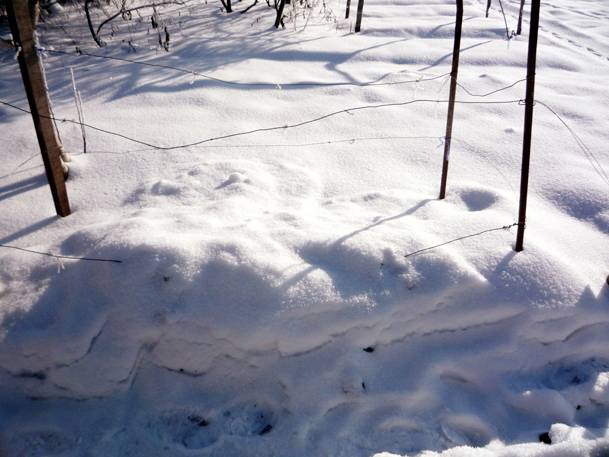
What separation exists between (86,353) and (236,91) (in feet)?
8.72

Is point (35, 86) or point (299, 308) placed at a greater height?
point (35, 86)

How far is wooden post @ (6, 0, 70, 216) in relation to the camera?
1.97 meters

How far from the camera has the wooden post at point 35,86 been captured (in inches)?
77.7

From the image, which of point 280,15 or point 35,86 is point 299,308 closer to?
point 35,86

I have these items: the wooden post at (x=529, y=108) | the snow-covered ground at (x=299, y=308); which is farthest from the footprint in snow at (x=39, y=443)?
the wooden post at (x=529, y=108)

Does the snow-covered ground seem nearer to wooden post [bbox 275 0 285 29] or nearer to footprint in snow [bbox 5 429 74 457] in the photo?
footprint in snow [bbox 5 429 74 457]

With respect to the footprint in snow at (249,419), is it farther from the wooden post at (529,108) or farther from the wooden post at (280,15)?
the wooden post at (280,15)

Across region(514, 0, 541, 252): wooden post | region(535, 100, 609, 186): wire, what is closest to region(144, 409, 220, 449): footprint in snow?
region(514, 0, 541, 252): wooden post

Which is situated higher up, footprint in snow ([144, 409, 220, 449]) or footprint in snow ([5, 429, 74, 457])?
footprint in snow ([5, 429, 74, 457])

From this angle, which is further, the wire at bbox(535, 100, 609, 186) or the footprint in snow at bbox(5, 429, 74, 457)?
the wire at bbox(535, 100, 609, 186)

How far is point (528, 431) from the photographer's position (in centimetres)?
180

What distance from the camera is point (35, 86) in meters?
2.12

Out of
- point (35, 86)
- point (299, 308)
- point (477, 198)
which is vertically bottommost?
point (299, 308)

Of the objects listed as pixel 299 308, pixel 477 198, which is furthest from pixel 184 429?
pixel 477 198
